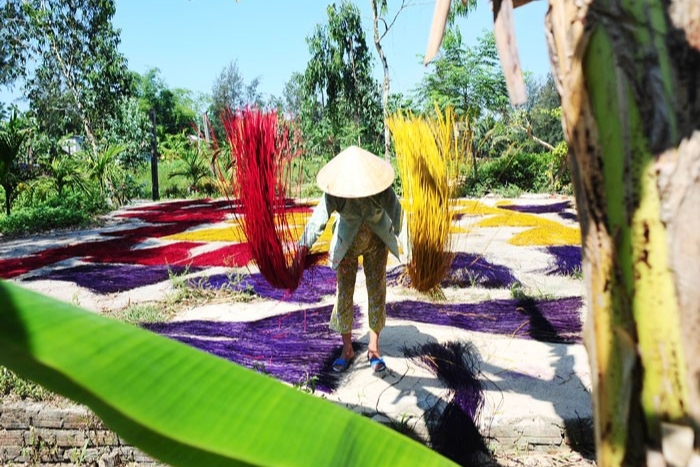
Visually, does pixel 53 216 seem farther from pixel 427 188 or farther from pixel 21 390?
pixel 427 188

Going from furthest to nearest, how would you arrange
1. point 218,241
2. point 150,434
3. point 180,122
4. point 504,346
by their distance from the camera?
point 180,122 → point 218,241 → point 504,346 → point 150,434

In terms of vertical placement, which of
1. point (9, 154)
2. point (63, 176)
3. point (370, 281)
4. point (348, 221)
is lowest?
point (370, 281)

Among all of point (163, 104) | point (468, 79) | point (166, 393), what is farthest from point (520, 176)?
point (163, 104)

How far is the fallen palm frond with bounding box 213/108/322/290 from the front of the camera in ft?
7.97

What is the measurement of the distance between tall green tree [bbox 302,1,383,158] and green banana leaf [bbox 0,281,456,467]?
14058 mm

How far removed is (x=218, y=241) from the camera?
7246 millimetres

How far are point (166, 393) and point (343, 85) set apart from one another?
15.7 metres

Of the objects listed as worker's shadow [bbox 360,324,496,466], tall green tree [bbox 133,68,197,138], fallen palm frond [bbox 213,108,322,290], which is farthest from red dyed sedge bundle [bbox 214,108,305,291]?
tall green tree [bbox 133,68,197,138]

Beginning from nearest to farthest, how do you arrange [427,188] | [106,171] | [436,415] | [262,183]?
[436,415] < [262,183] < [427,188] < [106,171]

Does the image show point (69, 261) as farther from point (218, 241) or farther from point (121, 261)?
point (218, 241)

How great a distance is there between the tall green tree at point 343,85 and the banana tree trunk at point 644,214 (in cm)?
1395

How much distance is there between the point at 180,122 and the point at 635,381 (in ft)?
141

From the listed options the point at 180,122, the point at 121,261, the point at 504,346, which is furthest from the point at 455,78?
the point at 180,122

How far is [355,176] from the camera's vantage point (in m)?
2.69
